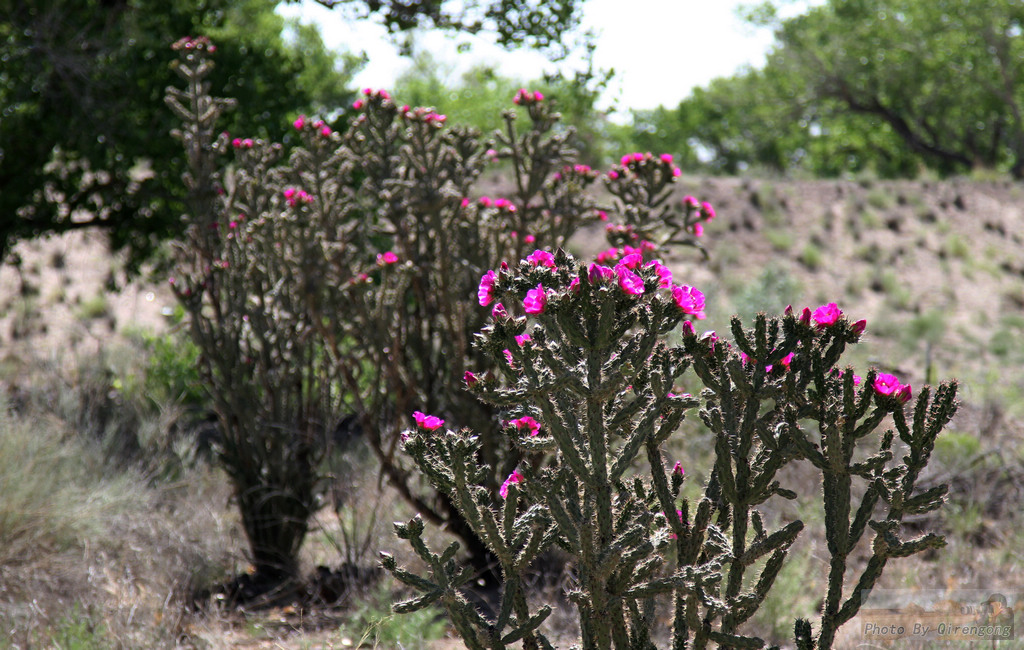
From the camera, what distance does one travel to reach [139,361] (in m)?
7.70

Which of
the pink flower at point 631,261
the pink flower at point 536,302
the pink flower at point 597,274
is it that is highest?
A: the pink flower at point 631,261

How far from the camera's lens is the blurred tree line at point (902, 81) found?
22.6 metres

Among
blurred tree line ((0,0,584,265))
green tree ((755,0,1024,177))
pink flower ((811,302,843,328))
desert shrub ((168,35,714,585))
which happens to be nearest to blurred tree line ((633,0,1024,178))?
green tree ((755,0,1024,177))

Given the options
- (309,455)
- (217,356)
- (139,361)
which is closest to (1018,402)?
(309,455)

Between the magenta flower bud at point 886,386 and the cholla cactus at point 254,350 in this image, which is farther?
the cholla cactus at point 254,350

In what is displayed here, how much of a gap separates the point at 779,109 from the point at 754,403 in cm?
2510

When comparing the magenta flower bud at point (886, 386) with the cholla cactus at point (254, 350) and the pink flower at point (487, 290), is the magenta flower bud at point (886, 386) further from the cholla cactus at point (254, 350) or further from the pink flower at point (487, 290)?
the cholla cactus at point (254, 350)

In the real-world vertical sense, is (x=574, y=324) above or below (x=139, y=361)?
above

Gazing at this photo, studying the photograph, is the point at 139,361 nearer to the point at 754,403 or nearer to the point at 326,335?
the point at 326,335

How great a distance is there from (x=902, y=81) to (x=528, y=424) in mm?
25439

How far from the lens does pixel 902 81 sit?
A: 24.0 meters

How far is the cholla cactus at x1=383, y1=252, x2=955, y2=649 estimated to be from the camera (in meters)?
1.83

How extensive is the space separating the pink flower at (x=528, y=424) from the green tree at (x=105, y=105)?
18.1 ft

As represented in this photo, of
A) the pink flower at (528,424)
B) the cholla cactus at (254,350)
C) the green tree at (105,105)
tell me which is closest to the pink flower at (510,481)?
the pink flower at (528,424)
